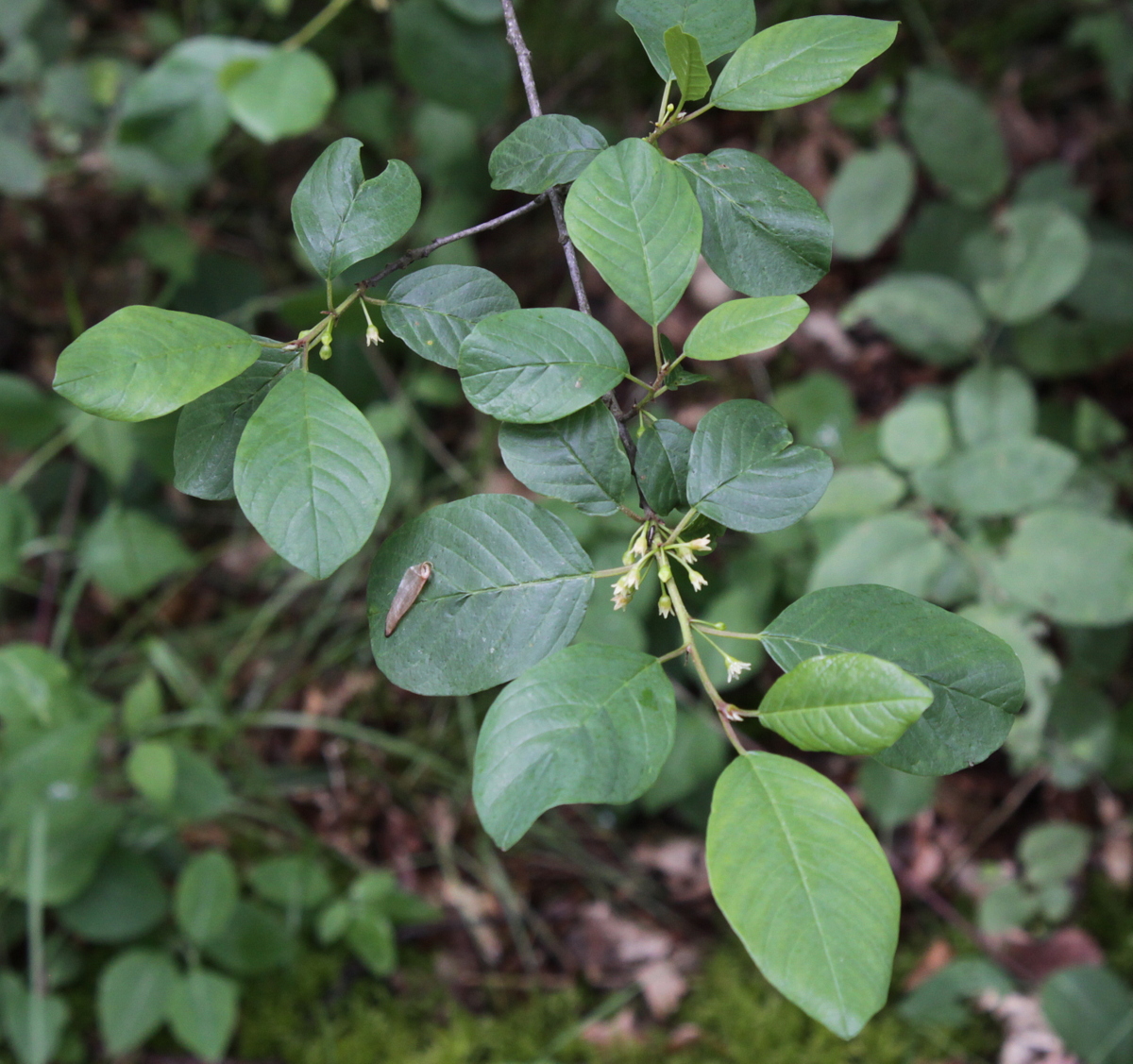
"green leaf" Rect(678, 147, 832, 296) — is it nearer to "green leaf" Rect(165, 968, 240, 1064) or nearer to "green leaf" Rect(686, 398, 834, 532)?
"green leaf" Rect(686, 398, 834, 532)

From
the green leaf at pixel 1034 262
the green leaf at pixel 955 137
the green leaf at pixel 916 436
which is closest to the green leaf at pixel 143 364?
the green leaf at pixel 916 436

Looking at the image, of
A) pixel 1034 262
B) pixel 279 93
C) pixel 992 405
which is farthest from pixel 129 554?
pixel 1034 262

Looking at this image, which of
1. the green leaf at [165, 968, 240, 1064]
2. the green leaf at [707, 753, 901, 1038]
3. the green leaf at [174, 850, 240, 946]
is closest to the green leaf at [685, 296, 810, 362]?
the green leaf at [707, 753, 901, 1038]

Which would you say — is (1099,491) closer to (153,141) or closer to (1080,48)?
(1080,48)

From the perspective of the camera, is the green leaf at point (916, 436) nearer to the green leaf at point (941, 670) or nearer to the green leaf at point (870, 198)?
the green leaf at point (870, 198)

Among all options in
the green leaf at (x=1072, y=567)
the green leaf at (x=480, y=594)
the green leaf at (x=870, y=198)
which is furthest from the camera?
the green leaf at (x=870, y=198)

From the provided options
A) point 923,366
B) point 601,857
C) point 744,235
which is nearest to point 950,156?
point 923,366
